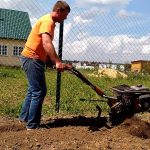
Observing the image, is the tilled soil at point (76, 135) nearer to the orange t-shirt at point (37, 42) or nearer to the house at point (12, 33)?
the orange t-shirt at point (37, 42)

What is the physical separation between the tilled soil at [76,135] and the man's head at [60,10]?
1696 millimetres

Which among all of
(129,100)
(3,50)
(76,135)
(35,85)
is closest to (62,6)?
(35,85)

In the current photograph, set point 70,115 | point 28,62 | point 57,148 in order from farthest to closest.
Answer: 1. point 70,115
2. point 28,62
3. point 57,148

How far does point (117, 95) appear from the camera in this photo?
7.02 metres

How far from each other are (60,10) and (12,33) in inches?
1541

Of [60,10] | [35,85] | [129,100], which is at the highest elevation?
[60,10]

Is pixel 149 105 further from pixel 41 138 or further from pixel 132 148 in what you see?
pixel 41 138

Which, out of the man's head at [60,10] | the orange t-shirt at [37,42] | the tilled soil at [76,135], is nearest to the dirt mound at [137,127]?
the tilled soil at [76,135]

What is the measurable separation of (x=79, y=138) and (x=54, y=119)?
1.57 meters

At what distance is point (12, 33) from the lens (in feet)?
149

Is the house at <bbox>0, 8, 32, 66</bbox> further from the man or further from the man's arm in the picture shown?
the man's arm

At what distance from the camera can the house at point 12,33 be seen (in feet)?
147

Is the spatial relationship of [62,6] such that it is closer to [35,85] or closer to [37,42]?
[37,42]

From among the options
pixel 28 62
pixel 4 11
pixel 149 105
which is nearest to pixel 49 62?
pixel 28 62
